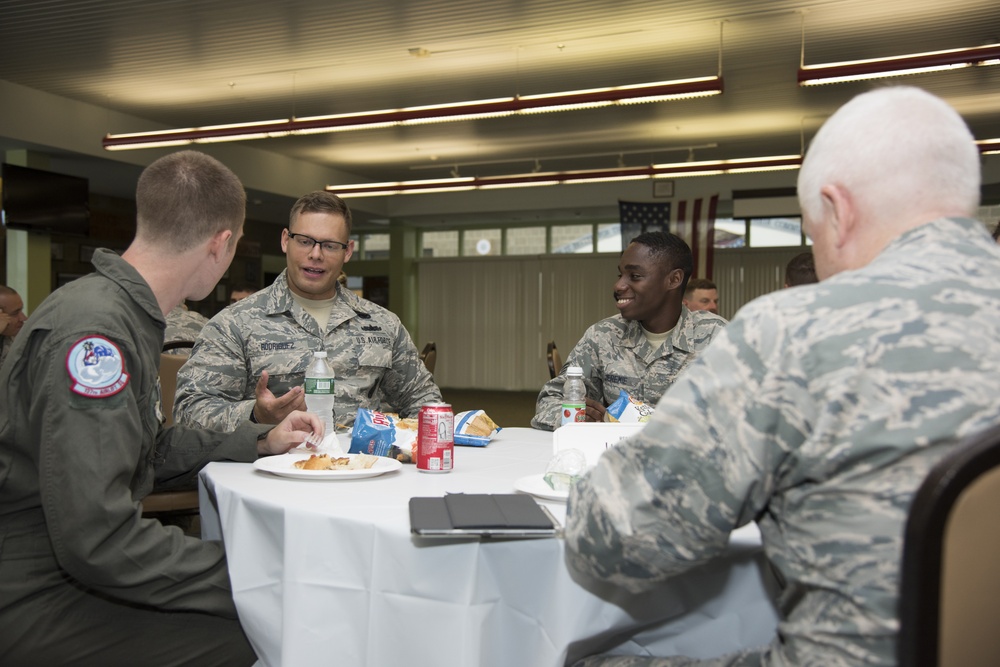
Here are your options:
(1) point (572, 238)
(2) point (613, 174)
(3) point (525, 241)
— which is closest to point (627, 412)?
(2) point (613, 174)

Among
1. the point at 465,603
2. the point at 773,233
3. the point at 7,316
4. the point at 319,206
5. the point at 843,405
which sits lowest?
the point at 465,603

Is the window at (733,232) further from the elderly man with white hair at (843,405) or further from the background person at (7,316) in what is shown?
the elderly man with white hair at (843,405)

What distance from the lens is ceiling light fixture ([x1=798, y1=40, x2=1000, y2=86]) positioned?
20.5ft

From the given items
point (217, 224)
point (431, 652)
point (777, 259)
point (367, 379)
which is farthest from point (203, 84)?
point (777, 259)

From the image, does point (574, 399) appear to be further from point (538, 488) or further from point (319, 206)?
point (319, 206)

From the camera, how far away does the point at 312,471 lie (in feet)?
5.78

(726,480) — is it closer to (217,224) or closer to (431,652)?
(431,652)

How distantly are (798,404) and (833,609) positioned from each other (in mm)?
252

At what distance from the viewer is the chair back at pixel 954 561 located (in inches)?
30.8

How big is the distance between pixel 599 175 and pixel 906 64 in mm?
5220

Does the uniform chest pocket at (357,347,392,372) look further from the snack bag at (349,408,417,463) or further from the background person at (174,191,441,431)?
the snack bag at (349,408,417,463)

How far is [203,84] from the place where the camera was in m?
9.17

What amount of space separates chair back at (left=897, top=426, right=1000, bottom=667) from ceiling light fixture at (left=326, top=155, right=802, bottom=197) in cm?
998

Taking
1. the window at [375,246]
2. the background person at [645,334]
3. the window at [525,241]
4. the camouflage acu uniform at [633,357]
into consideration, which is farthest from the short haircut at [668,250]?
the window at [375,246]
